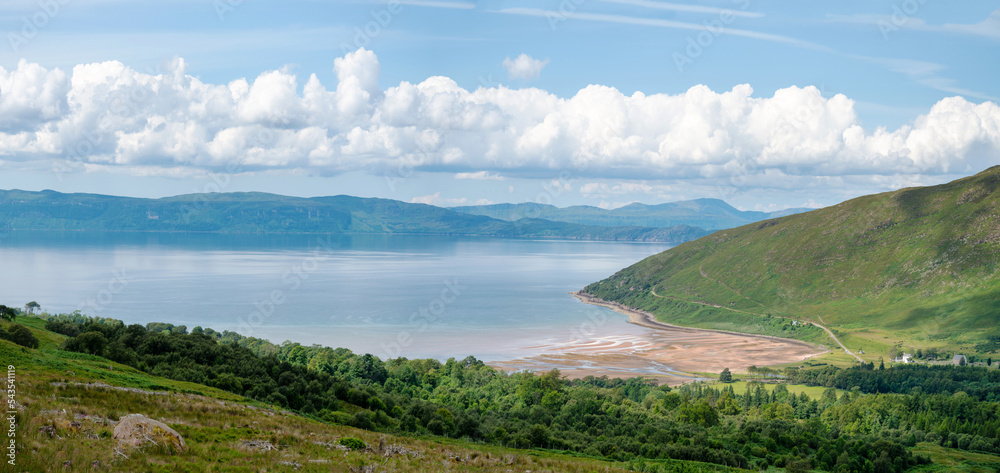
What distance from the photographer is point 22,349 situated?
1784 inches

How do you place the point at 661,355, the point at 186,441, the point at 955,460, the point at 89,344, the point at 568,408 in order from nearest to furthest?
the point at 186,441 < the point at 89,344 < the point at 955,460 < the point at 568,408 < the point at 661,355

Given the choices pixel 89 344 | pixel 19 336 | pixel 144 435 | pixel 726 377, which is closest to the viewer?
pixel 144 435

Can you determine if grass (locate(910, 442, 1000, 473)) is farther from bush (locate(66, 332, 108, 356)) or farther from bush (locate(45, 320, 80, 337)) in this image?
bush (locate(45, 320, 80, 337))

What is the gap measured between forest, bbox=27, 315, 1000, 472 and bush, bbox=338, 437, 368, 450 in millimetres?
22906

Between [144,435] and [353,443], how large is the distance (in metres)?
9.94

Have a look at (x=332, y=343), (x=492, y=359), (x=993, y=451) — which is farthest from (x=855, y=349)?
(x=332, y=343)

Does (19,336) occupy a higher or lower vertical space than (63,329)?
higher

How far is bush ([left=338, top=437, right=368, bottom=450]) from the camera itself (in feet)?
93.3

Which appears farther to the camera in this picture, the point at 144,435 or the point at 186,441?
the point at 186,441

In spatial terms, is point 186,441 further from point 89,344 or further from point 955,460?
point 955,460

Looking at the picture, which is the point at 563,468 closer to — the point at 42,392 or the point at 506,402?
the point at 42,392

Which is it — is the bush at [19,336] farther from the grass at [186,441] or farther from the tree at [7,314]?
the tree at [7,314]

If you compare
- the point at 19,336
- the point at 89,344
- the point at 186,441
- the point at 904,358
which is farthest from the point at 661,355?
the point at 186,441

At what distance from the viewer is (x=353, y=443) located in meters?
28.8
